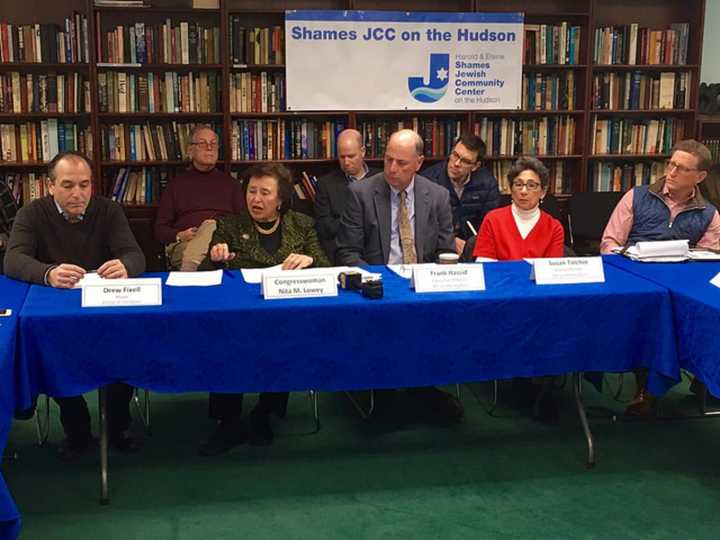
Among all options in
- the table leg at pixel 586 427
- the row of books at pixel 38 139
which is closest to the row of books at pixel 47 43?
the row of books at pixel 38 139

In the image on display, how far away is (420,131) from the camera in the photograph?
538 centimetres

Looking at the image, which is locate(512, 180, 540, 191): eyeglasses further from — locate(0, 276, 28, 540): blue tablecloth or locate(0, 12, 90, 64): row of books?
locate(0, 12, 90, 64): row of books

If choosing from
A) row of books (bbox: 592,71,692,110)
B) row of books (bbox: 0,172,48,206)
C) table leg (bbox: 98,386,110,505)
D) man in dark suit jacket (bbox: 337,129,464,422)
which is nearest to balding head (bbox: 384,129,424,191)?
man in dark suit jacket (bbox: 337,129,464,422)

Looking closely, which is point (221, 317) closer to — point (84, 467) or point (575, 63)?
point (84, 467)

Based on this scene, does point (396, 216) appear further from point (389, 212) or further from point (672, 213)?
point (672, 213)

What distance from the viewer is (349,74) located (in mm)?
5043

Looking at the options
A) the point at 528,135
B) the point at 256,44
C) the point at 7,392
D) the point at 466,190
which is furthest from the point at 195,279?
the point at 528,135

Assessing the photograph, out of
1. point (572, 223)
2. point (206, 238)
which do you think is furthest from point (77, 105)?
point (572, 223)

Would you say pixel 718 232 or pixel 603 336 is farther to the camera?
pixel 718 232

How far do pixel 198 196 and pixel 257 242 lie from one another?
1615 mm

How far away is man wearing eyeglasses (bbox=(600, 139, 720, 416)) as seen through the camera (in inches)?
138

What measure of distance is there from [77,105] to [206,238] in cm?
146

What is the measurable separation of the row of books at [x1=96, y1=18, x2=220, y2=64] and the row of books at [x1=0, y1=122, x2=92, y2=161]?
1.74 feet

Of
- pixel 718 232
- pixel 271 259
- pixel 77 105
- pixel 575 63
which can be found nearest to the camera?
pixel 271 259
